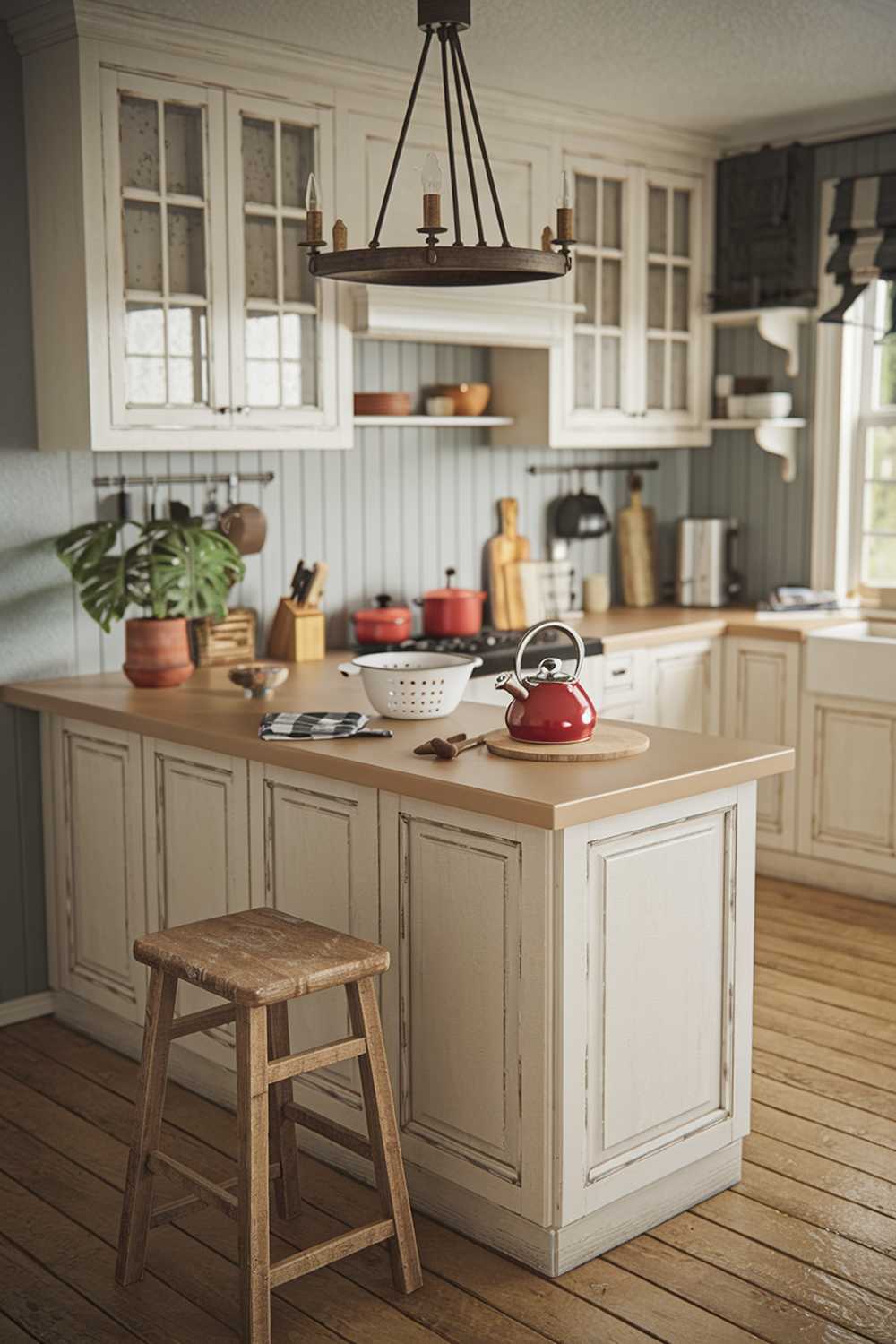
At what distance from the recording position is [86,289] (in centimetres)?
372

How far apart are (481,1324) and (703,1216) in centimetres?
60

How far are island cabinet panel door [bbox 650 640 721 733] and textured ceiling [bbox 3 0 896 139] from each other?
6.08ft

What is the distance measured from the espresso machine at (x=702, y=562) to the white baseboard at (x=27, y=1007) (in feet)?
9.42

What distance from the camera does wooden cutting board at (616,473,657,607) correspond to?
5707mm

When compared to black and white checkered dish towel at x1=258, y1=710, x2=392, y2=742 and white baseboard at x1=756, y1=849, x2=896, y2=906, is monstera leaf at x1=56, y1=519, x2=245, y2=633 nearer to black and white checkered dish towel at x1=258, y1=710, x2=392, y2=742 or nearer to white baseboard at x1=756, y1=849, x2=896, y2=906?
black and white checkered dish towel at x1=258, y1=710, x2=392, y2=742

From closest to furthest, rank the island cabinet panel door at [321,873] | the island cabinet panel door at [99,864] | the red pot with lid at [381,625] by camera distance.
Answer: the island cabinet panel door at [321,873] < the island cabinet panel door at [99,864] < the red pot with lid at [381,625]

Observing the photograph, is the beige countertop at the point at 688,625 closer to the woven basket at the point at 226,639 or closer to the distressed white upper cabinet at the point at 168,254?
the woven basket at the point at 226,639

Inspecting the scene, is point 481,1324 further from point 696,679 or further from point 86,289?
point 696,679

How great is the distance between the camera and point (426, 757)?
9.80 ft

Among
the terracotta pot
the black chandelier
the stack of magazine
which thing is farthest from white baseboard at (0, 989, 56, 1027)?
the stack of magazine

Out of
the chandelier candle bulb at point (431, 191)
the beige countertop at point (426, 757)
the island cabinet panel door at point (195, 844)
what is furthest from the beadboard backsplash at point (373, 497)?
the chandelier candle bulb at point (431, 191)

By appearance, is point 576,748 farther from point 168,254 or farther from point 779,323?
point 779,323

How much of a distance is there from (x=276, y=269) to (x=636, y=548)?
6.91 ft

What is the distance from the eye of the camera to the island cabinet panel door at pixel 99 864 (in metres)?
3.72
